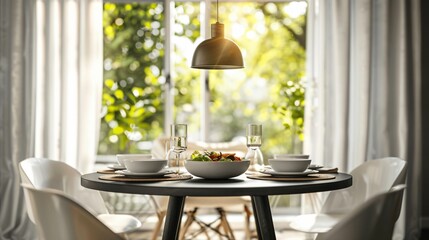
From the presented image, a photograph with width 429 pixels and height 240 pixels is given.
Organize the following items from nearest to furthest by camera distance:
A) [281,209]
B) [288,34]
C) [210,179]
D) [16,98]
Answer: [210,179], [16,98], [281,209], [288,34]

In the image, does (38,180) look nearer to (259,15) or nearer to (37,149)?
(37,149)

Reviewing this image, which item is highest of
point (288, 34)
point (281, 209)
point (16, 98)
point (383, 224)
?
point (288, 34)

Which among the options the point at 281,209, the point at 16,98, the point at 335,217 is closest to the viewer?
the point at 335,217

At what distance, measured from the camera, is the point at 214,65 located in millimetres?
3082

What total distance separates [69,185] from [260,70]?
3.93 m

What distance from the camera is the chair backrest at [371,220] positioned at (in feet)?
7.80

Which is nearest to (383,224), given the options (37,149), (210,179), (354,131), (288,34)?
(210,179)

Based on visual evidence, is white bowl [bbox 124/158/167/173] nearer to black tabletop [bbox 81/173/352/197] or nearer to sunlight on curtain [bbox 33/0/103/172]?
black tabletop [bbox 81/173/352/197]

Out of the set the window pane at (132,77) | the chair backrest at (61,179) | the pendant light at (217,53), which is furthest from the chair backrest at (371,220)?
the window pane at (132,77)

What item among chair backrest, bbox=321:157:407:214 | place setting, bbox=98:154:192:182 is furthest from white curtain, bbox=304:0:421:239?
place setting, bbox=98:154:192:182

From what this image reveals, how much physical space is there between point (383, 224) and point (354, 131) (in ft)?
9.02

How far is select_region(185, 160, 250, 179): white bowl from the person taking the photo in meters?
2.60

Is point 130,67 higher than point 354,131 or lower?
higher

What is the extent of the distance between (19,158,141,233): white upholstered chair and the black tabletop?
2.11ft
